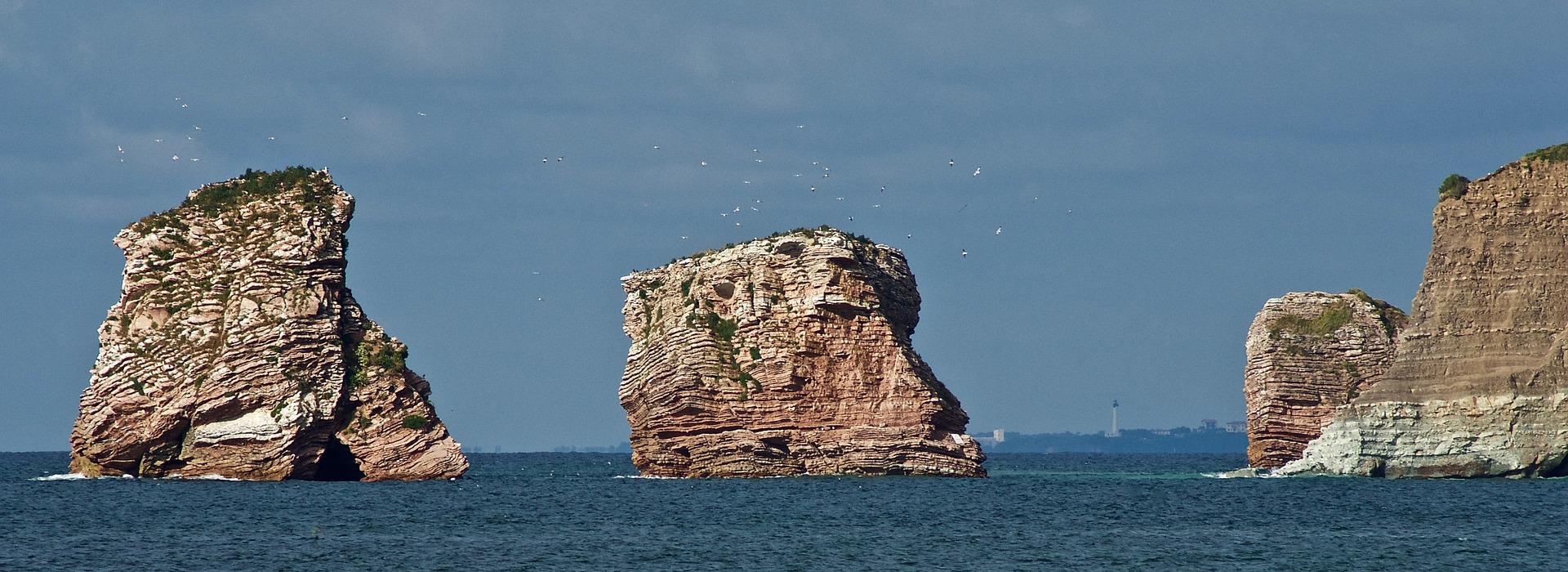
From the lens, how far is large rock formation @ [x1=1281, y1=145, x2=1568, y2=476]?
68625 mm

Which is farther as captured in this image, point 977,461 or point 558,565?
point 977,461

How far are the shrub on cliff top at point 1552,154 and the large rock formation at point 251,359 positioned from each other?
42.9m

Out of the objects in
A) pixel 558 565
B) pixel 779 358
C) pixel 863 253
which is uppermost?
pixel 863 253

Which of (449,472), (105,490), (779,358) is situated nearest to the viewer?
(105,490)

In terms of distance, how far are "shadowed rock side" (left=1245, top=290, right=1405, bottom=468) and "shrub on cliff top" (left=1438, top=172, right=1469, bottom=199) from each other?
18.6m

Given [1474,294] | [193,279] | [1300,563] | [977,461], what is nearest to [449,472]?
[193,279]

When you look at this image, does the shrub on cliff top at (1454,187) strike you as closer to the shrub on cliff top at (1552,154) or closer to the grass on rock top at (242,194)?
the shrub on cliff top at (1552,154)

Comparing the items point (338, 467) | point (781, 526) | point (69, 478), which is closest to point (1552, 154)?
point (781, 526)

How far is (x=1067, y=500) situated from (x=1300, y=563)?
23.6 m

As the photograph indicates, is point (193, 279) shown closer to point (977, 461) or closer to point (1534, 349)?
point (977, 461)

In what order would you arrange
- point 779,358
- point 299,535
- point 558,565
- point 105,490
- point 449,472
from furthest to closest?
1. point 779,358
2. point 449,472
3. point 105,490
4. point 299,535
5. point 558,565

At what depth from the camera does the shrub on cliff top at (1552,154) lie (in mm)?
71250

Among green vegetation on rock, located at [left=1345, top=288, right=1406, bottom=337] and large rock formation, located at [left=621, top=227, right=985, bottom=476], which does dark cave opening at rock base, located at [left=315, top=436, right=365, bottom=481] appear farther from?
green vegetation on rock, located at [left=1345, top=288, right=1406, bottom=337]

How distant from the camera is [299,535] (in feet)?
165
